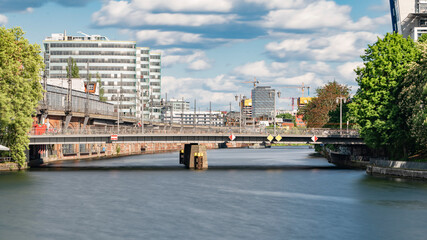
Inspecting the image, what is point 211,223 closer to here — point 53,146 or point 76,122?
point 53,146

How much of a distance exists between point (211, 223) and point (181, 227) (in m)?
2.75

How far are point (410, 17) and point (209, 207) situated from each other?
118276mm

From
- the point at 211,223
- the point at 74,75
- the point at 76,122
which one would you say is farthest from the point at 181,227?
the point at 74,75

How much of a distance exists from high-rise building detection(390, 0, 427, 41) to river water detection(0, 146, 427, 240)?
3352 inches

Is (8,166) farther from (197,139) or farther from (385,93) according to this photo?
(385,93)

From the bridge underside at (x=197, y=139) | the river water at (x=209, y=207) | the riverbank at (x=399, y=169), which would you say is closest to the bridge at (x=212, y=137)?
the bridge underside at (x=197, y=139)

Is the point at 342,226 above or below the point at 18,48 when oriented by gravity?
below

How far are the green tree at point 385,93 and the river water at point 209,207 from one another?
738cm

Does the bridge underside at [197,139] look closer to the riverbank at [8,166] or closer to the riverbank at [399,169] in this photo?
the riverbank at [8,166]

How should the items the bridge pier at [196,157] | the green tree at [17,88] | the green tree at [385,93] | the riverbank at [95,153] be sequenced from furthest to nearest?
the riverbank at [95,153] → the bridge pier at [196,157] → the green tree at [17,88] → the green tree at [385,93]

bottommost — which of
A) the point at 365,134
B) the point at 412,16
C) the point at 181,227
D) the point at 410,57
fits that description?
the point at 181,227

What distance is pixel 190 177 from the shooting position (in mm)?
80875

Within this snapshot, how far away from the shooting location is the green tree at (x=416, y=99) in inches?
2680

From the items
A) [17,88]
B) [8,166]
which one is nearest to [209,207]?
[17,88]
